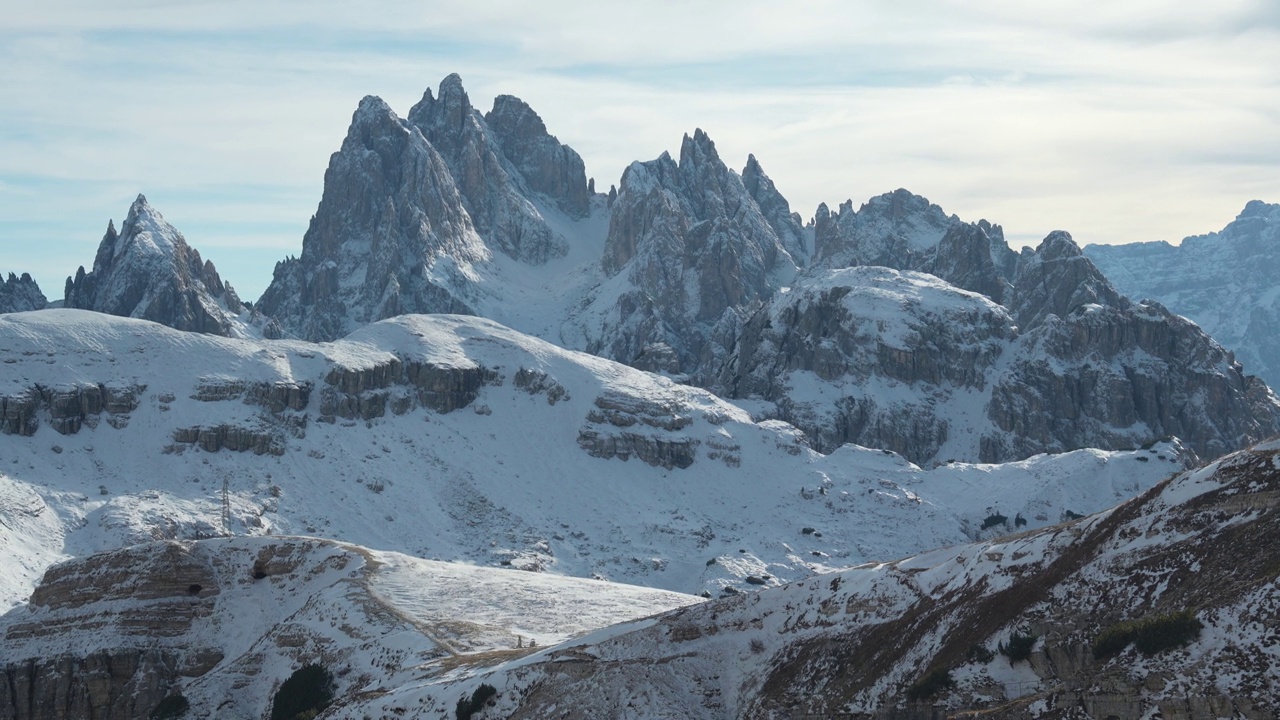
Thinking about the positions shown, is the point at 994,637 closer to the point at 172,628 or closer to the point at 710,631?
the point at 710,631

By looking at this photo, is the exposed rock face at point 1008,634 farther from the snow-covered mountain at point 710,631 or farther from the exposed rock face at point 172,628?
the exposed rock face at point 172,628

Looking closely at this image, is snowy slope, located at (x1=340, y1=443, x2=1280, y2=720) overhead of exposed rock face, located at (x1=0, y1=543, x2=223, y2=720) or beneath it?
overhead

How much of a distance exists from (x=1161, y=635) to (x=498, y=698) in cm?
4356

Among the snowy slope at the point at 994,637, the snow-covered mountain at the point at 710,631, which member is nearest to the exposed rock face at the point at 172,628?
the snow-covered mountain at the point at 710,631

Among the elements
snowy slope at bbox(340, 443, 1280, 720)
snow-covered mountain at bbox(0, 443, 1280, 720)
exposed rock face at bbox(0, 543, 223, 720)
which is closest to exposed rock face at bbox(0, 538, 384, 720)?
exposed rock face at bbox(0, 543, 223, 720)

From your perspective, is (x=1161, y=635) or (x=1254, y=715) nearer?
(x=1254, y=715)

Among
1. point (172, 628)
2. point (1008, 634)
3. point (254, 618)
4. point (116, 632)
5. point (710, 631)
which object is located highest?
point (1008, 634)

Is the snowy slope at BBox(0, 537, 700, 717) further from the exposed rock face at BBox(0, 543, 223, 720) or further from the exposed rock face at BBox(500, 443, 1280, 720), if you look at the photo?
the exposed rock face at BBox(500, 443, 1280, 720)

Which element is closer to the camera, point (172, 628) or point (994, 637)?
point (994, 637)

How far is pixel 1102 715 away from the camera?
225ft

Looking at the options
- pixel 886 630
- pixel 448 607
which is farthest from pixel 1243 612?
pixel 448 607

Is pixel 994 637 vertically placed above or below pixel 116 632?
above

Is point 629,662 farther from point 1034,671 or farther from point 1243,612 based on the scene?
point 1243,612

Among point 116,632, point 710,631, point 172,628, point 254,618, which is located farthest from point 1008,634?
point 116,632
